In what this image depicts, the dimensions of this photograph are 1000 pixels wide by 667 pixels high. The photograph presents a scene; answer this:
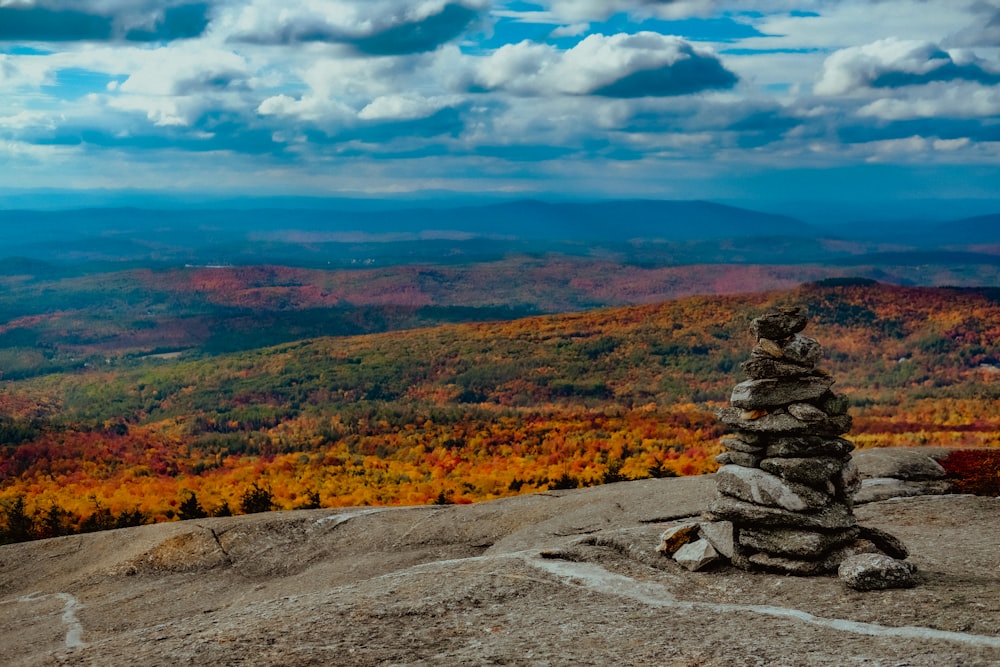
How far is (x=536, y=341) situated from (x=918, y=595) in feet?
539

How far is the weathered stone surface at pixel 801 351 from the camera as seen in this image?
869 inches

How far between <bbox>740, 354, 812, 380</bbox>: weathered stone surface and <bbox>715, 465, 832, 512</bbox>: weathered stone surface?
235 centimetres

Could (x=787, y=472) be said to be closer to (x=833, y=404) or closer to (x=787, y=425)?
(x=787, y=425)

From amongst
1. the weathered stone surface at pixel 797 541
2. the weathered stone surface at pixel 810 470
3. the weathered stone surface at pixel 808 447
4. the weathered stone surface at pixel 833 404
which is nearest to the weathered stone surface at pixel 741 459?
the weathered stone surface at pixel 808 447

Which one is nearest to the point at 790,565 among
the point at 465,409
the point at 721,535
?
the point at 721,535

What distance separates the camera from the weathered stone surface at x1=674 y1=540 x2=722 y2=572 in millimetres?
21781

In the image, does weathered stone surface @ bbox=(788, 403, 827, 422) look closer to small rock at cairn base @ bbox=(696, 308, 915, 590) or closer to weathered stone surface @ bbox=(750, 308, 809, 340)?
small rock at cairn base @ bbox=(696, 308, 915, 590)

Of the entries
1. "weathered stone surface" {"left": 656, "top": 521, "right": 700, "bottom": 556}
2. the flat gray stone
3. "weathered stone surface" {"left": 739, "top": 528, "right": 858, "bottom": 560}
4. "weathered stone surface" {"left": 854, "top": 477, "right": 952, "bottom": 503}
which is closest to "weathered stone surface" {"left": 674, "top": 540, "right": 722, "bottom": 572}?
"weathered stone surface" {"left": 656, "top": 521, "right": 700, "bottom": 556}

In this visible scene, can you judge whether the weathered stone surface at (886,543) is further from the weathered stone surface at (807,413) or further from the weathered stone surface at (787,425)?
the weathered stone surface at (807,413)

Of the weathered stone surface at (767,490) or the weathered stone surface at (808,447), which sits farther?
the weathered stone surface at (808,447)

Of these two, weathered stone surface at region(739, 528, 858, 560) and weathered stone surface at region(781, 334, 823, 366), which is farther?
weathered stone surface at region(781, 334, 823, 366)

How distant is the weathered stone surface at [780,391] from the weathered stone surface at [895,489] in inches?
366

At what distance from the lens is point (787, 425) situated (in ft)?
71.4

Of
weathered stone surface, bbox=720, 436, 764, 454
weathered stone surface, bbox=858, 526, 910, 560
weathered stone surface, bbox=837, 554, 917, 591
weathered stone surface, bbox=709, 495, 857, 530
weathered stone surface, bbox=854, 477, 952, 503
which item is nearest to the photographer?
weathered stone surface, bbox=837, 554, 917, 591
